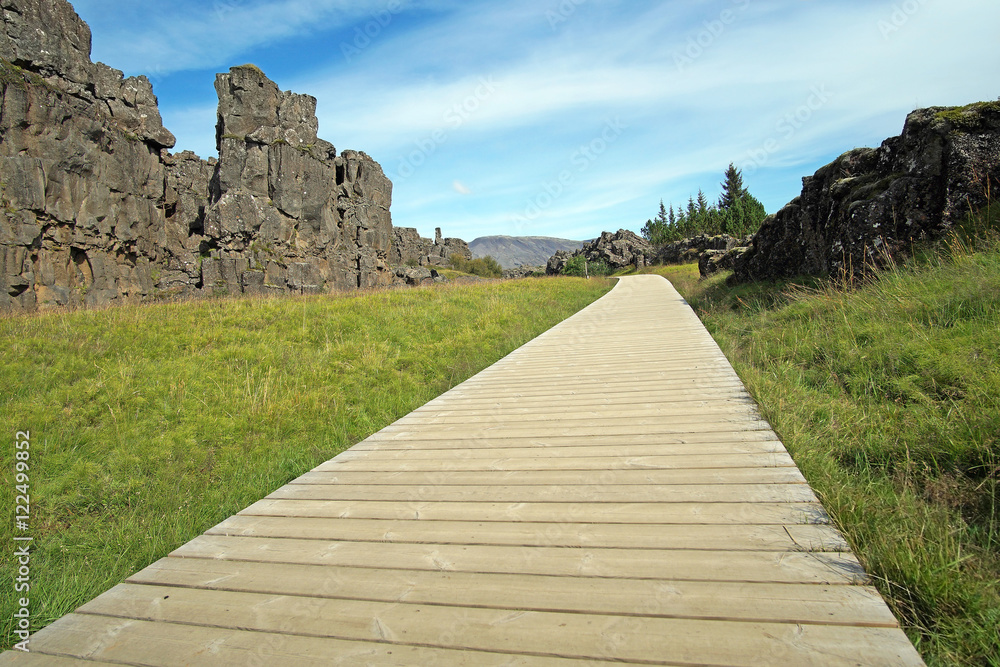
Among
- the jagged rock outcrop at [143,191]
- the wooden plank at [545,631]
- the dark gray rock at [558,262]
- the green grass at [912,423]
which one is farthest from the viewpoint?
the dark gray rock at [558,262]

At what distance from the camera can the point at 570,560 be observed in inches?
90.4

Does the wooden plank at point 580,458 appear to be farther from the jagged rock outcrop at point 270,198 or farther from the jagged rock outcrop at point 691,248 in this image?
the jagged rock outcrop at point 691,248

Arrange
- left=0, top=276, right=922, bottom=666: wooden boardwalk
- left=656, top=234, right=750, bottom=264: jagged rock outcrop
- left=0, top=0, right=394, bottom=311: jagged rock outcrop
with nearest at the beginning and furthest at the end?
left=0, top=276, right=922, bottom=666: wooden boardwalk < left=0, top=0, right=394, bottom=311: jagged rock outcrop < left=656, top=234, right=750, bottom=264: jagged rock outcrop

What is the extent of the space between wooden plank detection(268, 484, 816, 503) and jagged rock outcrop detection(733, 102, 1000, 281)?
7.18 metres

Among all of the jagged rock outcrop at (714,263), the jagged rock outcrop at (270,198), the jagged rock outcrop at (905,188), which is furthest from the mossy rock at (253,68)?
the jagged rock outcrop at (905,188)

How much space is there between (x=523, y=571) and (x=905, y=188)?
9440 mm

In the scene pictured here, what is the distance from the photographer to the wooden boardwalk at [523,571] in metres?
1.80

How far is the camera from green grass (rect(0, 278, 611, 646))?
3584 millimetres

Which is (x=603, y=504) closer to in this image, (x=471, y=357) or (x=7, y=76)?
(x=471, y=357)

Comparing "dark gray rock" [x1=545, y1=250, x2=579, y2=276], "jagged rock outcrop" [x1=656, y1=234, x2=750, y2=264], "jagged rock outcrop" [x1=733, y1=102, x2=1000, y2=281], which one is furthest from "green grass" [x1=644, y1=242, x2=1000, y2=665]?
"dark gray rock" [x1=545, y1=250, x2=579, y2=276]

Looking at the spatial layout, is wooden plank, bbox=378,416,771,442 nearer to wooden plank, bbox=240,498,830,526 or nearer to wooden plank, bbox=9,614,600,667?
wooden plank, bbox=240,498,830,526

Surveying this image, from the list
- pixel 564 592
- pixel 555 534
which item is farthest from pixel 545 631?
pixel 555 534

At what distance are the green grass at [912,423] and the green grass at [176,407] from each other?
168 inches

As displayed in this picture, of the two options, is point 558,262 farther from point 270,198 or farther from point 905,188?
point 905,188
